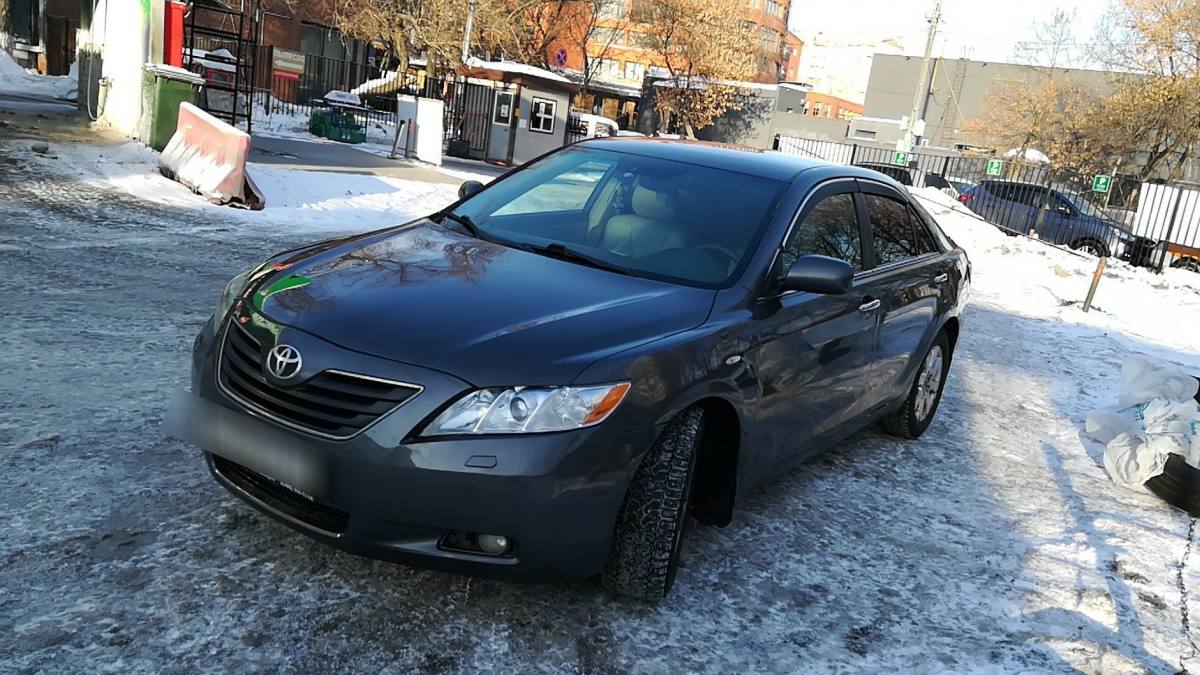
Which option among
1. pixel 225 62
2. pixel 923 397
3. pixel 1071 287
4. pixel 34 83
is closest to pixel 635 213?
pixel 923 397

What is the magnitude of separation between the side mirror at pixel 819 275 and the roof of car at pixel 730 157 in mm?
686

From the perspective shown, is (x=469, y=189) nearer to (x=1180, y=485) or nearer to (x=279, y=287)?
(x=279, y=287)

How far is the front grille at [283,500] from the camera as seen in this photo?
2.79 metres

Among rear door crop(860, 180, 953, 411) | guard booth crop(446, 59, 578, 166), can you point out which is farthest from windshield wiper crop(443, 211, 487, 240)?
guard booth crop(446, 59, 578, 166)

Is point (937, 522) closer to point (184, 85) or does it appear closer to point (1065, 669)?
point (1065, 669)

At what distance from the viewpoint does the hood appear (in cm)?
275

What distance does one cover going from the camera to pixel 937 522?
14.5 ft

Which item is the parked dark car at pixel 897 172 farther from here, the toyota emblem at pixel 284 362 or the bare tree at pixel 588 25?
the toyota emblem at pixel 284 362

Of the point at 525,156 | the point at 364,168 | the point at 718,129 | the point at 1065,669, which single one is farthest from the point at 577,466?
the point at 718,129

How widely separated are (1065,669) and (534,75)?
22.8 m

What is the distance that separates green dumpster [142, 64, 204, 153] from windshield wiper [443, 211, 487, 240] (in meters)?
10.0

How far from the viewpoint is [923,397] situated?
220 inches

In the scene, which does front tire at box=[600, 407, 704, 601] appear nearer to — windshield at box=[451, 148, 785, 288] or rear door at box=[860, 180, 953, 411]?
windshield at box=[451, 148, 785, 288]

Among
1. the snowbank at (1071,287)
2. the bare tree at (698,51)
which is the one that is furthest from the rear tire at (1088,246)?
the bare tree at (698,51)
